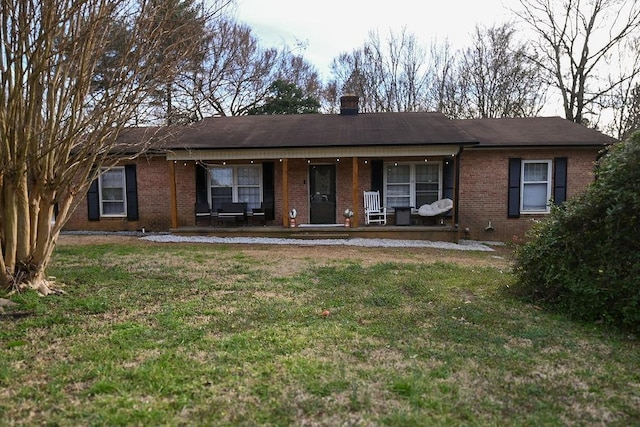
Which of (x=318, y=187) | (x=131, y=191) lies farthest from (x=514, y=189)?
(x=131, y=191)

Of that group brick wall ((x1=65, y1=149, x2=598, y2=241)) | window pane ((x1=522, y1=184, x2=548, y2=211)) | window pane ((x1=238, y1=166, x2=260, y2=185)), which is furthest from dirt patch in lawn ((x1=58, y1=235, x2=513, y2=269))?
window pane ((x1=238, y1=166, x2=260, y2=185))

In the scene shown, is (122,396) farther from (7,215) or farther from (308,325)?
(7,215)

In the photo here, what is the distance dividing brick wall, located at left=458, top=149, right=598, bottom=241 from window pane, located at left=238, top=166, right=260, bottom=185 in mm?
6430

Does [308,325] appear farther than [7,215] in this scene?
No

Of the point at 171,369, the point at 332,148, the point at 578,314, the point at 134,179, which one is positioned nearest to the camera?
the point at 171,369

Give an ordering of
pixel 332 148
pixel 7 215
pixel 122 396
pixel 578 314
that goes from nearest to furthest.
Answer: pixel 122 396 < pixel 578 314 < pixel 7 215 < pixel 332 148

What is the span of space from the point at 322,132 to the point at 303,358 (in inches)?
420

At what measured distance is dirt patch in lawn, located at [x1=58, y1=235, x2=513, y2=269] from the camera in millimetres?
8617

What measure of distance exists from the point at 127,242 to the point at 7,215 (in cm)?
605

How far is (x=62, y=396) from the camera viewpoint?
2758mm

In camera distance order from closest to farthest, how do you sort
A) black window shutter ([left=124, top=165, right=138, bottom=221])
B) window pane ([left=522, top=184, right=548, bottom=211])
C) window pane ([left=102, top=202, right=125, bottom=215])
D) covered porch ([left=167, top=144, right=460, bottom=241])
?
window pane ([left=522, top=184, right=548, bottom=211])
covered porch ([left=167, top=144, right=460, bottom=241])
black window shutter ([left=124, top=165, right=138, bottom=221])
window pane ([left=102, top=202, right=125, bottom=215])

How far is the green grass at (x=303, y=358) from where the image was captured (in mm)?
2625

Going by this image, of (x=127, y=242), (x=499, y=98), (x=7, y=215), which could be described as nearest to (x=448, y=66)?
(x=499, y=98)

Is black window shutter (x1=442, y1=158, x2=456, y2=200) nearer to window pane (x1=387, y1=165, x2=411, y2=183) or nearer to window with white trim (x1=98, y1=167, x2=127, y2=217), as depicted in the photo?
window pane (x1=387, y1=165, x2=411, y2=183)
